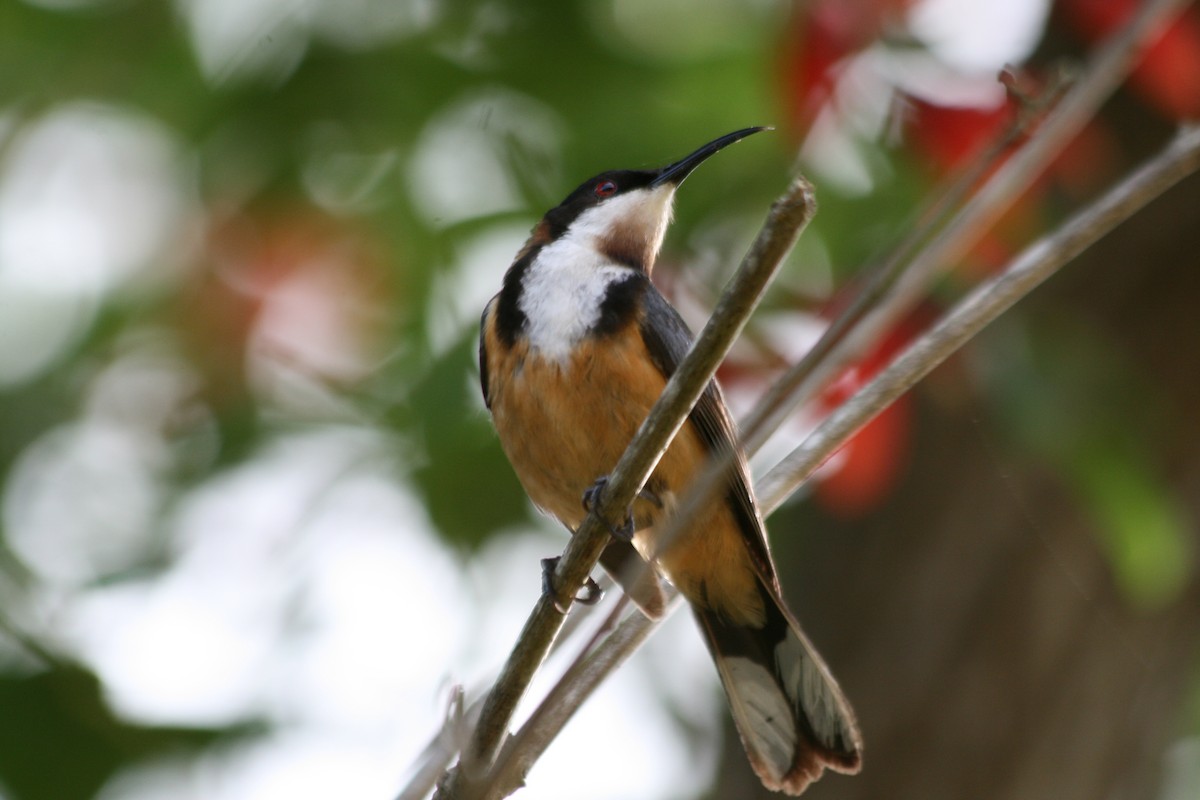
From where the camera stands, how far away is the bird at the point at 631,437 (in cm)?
330

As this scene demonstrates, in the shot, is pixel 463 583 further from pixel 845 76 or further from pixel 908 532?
pixel 845 76

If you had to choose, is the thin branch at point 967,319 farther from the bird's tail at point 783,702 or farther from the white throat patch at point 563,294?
the white throat patch at point 563,294

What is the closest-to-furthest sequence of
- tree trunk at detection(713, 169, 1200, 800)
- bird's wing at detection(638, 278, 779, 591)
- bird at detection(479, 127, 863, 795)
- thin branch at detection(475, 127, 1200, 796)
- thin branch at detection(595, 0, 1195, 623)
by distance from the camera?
thin branch at detection(595, 0, 1195, 623) < thin branch at detection(475, 127, 1200, 796) < bird at detection(479, 127, 863, 795) < bird's wing at detection(638, 278, 779, 591) < tree trunk at detection(713, 169, 1200, 800)

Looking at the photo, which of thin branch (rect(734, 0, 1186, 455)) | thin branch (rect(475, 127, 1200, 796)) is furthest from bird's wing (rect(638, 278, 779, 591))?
thin branch (rect(734, 0, 1186, 455))

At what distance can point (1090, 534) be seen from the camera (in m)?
4.75

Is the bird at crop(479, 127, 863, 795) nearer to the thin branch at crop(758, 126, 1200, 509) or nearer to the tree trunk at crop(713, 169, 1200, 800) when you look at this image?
the thin branch at crop(758, 126, 1200, 509)

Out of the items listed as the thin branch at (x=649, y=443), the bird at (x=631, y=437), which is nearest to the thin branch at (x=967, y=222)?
the thin branch at (x=649, y=443)

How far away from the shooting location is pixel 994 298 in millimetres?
2299

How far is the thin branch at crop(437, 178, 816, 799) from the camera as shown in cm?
180

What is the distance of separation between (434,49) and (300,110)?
49 centimetres

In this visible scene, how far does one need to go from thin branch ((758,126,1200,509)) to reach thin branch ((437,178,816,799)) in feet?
1.44

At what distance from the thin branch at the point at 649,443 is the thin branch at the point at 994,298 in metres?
0.44

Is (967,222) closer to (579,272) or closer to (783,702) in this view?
(783,702)

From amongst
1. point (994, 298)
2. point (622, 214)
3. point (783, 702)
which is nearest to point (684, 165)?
point (622, 214)
